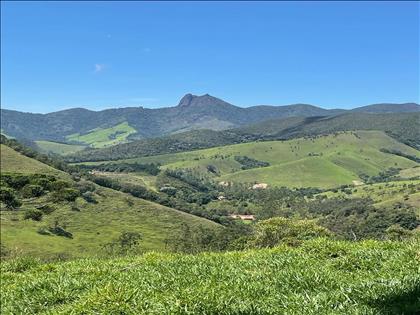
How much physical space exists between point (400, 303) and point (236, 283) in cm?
339

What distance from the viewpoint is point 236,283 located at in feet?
31.6

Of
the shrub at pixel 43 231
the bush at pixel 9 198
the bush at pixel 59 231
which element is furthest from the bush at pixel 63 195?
the bush at pixel 59 231

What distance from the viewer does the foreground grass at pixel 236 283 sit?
7770mm

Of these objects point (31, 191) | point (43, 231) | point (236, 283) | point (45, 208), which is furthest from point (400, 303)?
point (43, 231)

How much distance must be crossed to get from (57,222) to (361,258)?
190790mm

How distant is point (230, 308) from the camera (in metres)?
7.76

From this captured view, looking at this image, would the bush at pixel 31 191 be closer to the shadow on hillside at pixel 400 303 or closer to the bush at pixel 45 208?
the bush at pixel 45 208

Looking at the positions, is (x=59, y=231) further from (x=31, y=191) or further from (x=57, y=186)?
(x=31, y=191)

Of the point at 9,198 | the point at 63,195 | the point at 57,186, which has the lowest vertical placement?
the point at 63,195

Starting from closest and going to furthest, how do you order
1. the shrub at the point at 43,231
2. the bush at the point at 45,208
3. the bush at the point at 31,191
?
the bush at the point at 31,191, the bush at the point at 45,208, the shrub at the point at 43,231

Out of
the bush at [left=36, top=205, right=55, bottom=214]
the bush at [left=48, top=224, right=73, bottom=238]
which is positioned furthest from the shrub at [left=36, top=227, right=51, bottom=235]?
the bush at [left=36, top=205, right=55, bottom=214]

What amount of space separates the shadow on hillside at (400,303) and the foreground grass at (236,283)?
16 millimetres

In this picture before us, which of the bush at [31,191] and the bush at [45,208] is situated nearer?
the bush at [31,191]

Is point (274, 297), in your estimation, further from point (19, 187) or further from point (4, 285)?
point (19, 187)
